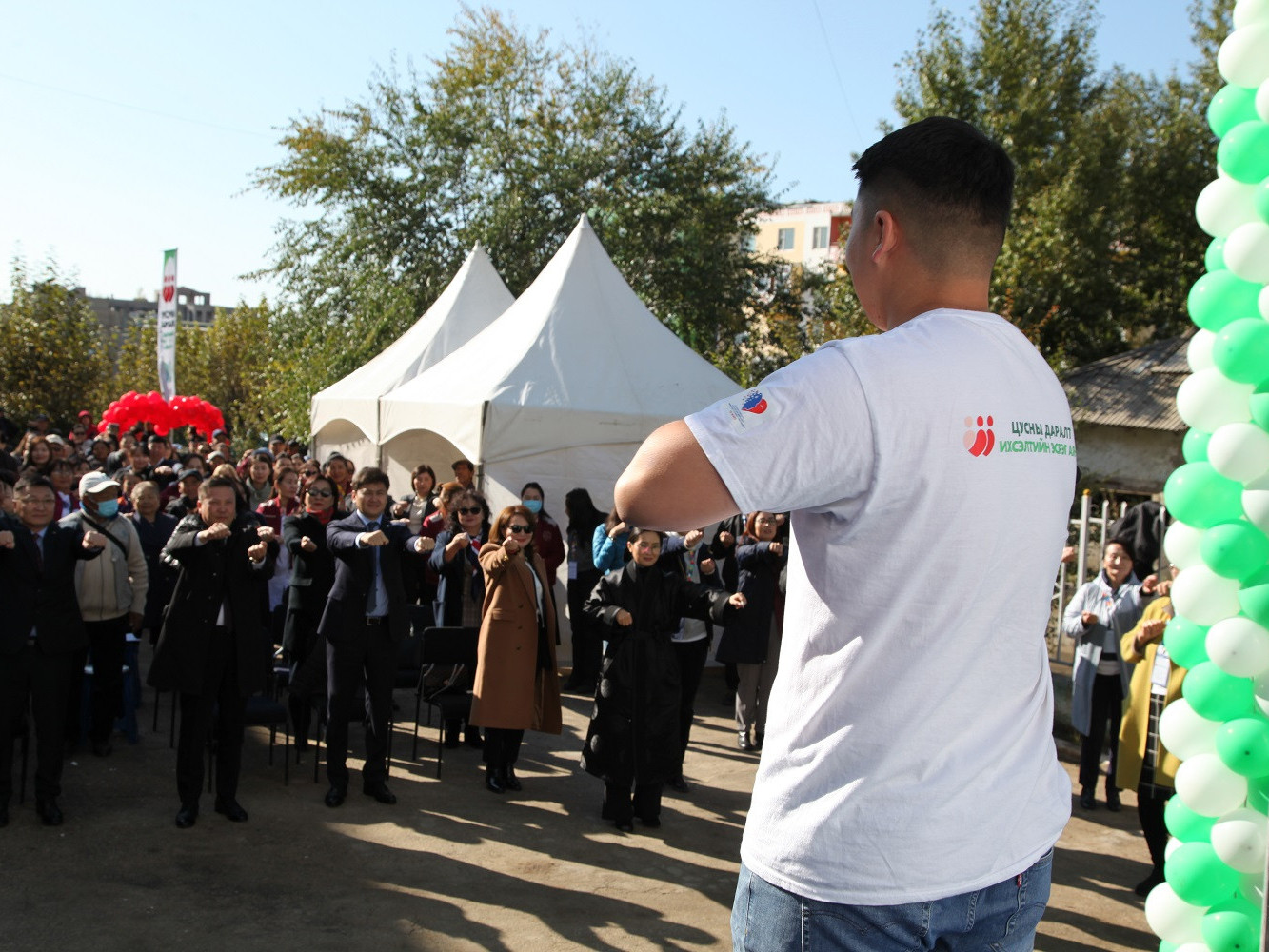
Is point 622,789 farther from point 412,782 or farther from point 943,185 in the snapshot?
point 943,185

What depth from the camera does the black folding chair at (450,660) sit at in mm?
7707

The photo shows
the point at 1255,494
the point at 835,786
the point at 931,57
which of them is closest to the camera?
the point at 835,786

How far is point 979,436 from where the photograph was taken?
54.4 inches

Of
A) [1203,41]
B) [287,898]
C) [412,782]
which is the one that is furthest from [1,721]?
[1203,41]

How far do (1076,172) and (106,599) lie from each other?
67.0 feet

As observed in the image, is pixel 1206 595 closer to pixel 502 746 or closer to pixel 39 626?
pixel 502 746

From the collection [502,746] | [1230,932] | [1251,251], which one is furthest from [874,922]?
[502,746]

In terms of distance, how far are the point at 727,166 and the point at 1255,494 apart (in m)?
24.0

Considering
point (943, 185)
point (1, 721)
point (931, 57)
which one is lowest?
point (1, 721)

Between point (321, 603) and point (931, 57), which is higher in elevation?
point (931, 57)

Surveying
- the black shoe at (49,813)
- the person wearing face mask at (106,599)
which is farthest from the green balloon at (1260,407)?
the person wearing face mask at (106,599)

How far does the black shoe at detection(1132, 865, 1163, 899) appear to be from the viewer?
6.04 m

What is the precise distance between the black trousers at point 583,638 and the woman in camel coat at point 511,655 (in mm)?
2830

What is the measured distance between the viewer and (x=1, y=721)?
5973 mm
